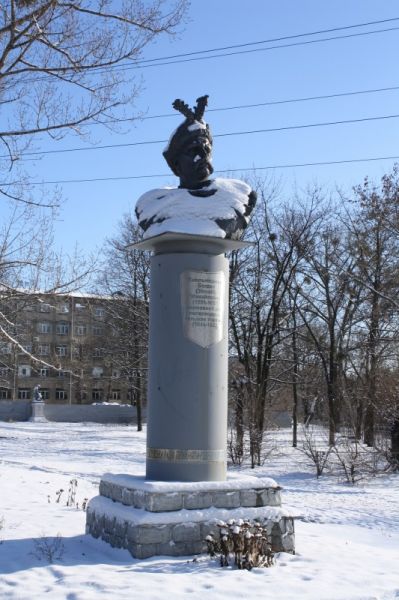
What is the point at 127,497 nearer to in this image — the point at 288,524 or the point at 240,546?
the point at 240,546

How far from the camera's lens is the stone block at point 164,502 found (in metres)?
6.39

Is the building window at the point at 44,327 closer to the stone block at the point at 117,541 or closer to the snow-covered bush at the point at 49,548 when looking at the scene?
the snow-covered bush at the point at 49,548

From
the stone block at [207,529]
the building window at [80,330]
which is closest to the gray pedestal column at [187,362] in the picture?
the stone block at [207,529]

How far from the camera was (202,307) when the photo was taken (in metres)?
7.18

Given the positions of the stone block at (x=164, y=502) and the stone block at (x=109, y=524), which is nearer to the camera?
the stone block at (x=164, y=502)

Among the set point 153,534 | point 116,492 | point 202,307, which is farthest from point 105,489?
point 202,307

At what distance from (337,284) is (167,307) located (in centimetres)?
2667

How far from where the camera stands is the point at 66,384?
76.0 metres

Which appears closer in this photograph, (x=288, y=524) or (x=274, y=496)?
(x=288, y=524)

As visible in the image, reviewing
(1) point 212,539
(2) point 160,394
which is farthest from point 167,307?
(1) point 212,539

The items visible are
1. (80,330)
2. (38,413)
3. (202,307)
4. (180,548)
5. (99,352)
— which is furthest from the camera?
(80,330)

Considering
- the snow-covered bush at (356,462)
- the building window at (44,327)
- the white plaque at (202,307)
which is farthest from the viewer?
the building window at (44,327)

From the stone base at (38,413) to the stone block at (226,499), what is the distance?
3916 cm

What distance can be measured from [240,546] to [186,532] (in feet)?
1.72
